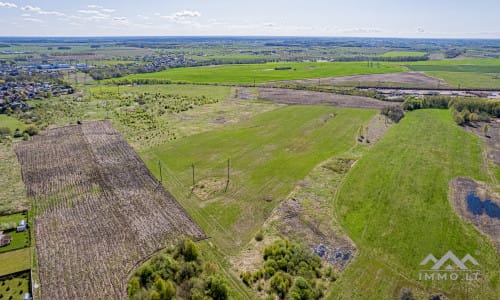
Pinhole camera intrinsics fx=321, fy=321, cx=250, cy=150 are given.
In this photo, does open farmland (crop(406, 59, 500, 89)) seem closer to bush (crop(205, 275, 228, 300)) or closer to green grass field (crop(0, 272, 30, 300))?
bush (crop(205, 275, 228, 300))

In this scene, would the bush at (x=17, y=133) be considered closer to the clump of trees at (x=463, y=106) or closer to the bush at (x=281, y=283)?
the bush at (x=281, y=283)

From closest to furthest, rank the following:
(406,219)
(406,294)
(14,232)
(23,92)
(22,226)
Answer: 1. (406,294)
2. (14,232)
3. (22,226)
4. (406,219)
5. (23,92)

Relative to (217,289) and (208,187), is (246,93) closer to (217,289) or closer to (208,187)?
(208,187)

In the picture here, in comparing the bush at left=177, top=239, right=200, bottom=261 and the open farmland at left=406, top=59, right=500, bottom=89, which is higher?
the open farmland at left=406, top=59, right=500, bottom=89

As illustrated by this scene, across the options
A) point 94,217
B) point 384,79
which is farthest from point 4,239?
point 384,79

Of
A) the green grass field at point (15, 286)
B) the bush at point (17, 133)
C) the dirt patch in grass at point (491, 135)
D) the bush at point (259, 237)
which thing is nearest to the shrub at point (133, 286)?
the green grass field at point (15, 286)

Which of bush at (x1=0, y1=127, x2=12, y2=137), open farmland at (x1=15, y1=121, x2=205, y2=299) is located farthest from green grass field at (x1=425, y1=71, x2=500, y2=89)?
bush at (x1=0, y1=127, x2=12, y2=137)

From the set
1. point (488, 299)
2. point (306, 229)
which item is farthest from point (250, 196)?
point (488, 299)
